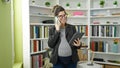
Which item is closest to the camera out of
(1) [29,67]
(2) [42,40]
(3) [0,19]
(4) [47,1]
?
(3) [0,19]

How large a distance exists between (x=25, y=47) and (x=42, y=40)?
0.47 meters

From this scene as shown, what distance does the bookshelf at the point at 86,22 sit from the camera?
354 centimetres

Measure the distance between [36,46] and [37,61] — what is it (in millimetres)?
314

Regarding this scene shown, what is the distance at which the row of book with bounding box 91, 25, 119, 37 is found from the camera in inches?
149

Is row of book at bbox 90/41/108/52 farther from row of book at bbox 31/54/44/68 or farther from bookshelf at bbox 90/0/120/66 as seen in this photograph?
row of book at bbox 31/54/44/68

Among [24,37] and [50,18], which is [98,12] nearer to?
[50,18]

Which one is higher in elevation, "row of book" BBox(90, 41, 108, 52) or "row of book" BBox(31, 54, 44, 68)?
"row of book" BBox(90, 41, 108, 52)

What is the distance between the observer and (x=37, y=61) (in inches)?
139

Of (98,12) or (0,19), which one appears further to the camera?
(98,12)

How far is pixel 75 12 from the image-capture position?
13.8ft

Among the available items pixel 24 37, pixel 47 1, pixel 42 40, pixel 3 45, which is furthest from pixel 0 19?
pixel 47 1

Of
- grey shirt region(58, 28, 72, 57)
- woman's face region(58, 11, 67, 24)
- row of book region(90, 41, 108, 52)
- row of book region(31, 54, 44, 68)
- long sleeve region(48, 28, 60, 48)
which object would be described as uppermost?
woman's face region(58, 11, 67, 24)

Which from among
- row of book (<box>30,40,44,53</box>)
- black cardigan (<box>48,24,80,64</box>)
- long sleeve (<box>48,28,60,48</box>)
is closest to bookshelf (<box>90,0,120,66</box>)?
row of book (<box>30,40,44,53</box>)

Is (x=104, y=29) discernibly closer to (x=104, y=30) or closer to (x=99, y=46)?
(x=104, y=30)
